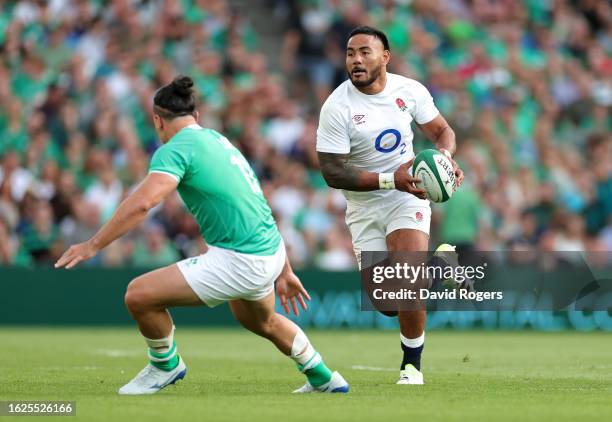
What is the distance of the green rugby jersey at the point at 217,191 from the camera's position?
30.6 ft

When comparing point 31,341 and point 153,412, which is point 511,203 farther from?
point 153,412

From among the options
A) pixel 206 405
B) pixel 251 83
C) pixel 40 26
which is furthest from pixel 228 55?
pixel 206 405

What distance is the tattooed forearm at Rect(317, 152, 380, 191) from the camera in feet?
36.7

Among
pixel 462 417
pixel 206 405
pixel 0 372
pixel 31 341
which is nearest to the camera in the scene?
A: pixel 462 417

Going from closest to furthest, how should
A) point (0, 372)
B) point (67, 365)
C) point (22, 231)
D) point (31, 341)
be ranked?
point (0, 372) < point (67, 365) < point (31, 341) < point (22, 231)

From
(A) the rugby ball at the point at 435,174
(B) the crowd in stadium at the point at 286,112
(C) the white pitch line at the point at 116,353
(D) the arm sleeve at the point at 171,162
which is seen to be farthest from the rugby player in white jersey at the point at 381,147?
(B) the crowd in stadium at the point at 286,112

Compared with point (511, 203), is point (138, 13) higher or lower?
higher

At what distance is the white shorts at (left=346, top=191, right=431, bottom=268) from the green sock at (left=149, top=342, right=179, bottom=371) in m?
2.50

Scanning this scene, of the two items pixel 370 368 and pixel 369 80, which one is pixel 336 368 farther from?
pixel 369 80

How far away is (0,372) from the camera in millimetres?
12133

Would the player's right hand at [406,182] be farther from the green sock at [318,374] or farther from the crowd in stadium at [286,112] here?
the crowd in stadium at [286,112]

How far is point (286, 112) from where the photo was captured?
22.4m

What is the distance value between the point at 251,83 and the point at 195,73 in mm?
1037

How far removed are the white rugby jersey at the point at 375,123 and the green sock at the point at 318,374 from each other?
219 cm
